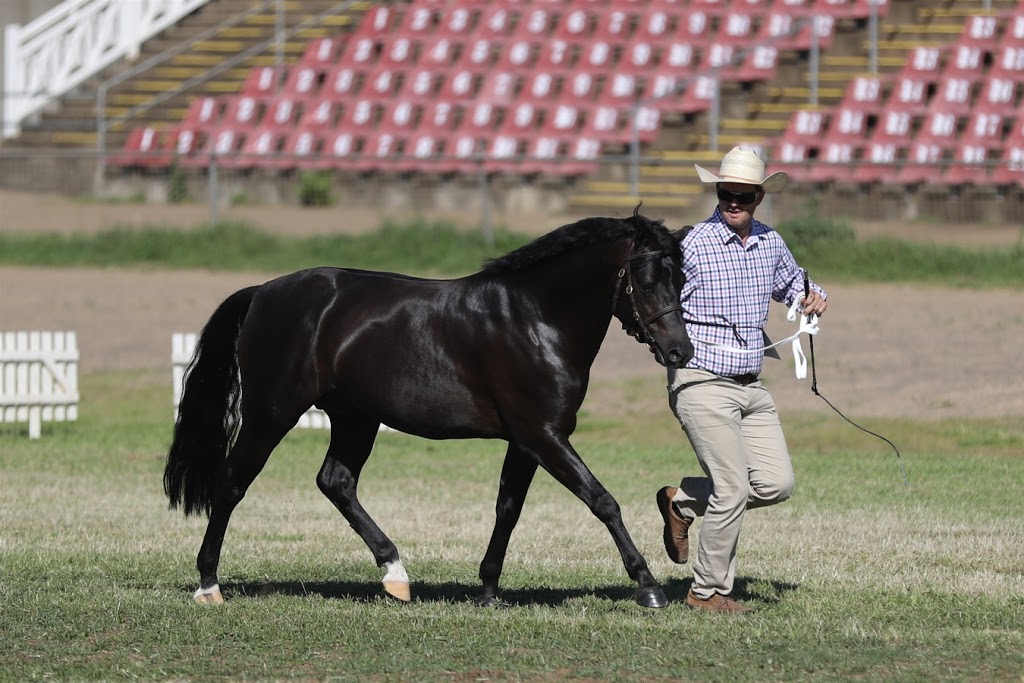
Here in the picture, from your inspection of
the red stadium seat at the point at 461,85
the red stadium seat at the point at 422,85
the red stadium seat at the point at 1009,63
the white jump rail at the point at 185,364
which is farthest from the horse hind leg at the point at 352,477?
the red stadium seat at the point at 422,85

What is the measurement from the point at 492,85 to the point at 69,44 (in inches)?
452

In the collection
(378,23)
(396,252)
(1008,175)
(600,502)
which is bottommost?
(396,252)

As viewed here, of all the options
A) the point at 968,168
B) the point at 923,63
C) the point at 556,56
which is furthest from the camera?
the point at 556,56

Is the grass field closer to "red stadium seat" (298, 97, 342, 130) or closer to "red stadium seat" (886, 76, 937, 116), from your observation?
"red stadium seat" (886, 76, 937, 116)

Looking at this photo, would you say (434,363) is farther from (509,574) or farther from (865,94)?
(865,94)

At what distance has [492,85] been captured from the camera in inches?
1209

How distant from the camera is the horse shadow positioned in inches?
323

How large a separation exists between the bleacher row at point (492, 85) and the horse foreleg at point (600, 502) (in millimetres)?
18401

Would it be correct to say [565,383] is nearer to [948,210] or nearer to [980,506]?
[980,506]

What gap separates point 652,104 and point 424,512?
58.4 ft

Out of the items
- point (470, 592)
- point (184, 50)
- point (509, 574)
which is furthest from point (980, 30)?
point (470, 592)

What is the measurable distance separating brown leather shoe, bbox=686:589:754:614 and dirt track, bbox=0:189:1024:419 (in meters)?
8.50

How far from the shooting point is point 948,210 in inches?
918

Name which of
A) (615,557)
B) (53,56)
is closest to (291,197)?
(53,56)
